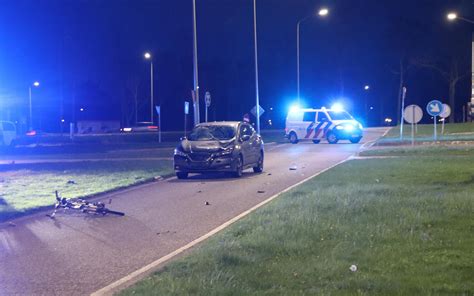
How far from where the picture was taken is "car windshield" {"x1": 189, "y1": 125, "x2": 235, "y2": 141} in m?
18.8

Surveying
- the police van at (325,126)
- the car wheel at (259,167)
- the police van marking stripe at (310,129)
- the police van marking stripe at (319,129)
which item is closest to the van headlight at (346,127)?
the police van at (325,126)

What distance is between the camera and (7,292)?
20.7 ft

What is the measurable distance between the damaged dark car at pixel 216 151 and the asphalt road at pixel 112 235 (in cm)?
139

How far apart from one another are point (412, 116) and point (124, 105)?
70.0m

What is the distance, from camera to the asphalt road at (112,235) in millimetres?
6904

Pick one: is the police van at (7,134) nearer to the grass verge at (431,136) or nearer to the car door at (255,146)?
the grass verge at (431,136)

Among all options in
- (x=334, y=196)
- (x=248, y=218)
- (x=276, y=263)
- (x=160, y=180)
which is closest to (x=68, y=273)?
(x=276, y=263)

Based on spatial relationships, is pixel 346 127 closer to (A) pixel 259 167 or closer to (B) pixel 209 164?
(A) pixel 259 167

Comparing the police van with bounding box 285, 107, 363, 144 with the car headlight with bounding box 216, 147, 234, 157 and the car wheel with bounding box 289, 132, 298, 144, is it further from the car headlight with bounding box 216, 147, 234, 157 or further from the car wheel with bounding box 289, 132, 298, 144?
the car headlight with bounding box 216, 147, 234, 157

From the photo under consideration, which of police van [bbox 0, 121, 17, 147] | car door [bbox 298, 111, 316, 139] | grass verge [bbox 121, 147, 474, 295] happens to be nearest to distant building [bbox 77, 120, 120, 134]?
police van [bbox 0, 121, 17, 147]

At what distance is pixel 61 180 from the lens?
17516 millimetres

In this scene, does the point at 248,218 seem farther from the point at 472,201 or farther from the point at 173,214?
the point at 472,201

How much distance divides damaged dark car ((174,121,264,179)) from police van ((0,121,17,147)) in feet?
86.4

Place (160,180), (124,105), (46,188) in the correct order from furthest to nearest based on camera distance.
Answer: (124,105) → (160,180) → (46,188)
